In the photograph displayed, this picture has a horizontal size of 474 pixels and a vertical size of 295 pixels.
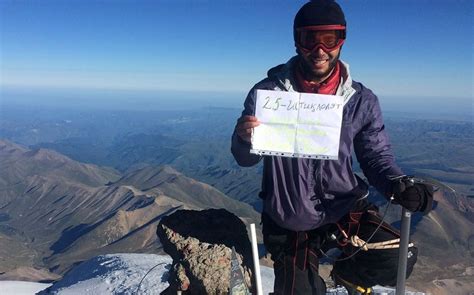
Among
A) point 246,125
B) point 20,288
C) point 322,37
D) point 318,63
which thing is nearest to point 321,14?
point 322,37

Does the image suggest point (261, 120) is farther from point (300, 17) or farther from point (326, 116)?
point (300, 17)

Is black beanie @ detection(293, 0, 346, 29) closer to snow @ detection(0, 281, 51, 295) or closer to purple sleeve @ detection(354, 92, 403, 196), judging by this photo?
purple sleeve @ detection(354, 92, 403, 196)

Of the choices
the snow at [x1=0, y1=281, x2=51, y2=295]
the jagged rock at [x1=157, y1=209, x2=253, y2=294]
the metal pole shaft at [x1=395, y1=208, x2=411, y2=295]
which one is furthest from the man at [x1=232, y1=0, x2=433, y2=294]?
the snow at [x1=0, y1=281, x2=51, y2=295]

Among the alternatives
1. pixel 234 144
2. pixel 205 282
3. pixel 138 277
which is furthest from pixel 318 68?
pixel 138 277

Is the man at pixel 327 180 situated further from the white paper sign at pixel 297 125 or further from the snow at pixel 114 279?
the snow at pixel 114 279

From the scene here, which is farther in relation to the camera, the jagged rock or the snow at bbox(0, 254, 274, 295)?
the snow at bbox(0, 254, 274, 295)

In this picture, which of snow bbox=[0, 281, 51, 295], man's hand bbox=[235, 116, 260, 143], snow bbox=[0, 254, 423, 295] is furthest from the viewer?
snow bbox=[0, 281, 51, 295]

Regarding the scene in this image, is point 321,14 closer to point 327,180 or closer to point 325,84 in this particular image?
point 325,84

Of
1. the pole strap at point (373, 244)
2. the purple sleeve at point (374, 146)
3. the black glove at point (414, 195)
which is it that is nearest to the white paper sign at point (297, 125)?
the purple sleeve at point (374, 146)
